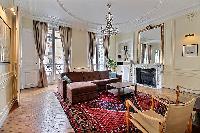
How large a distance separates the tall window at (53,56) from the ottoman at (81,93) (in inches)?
144

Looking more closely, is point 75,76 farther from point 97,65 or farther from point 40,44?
point 97,65

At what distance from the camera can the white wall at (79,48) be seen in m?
9.40

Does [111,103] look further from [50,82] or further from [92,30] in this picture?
[92,30]

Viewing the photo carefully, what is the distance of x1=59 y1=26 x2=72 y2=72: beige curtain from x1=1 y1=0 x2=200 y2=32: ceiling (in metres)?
0.38

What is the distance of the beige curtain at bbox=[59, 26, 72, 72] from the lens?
8898 mm

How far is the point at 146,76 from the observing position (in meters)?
8.66

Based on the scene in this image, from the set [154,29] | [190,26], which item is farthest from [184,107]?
[154,29]

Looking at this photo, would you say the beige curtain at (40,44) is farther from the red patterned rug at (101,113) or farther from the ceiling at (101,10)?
the red patterned rug at (101,113)

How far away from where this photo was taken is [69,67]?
913 centimetres

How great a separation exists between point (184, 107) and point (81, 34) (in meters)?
8.19

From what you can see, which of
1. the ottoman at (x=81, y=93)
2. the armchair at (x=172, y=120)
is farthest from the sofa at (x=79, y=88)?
the armchair at (x=172, y=120)

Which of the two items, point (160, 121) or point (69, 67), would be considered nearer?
point (160, 121)

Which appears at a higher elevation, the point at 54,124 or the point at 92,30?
the point at 92,30

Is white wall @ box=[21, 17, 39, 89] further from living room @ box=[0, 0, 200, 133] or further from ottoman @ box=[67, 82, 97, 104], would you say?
ottoman @ box=[67, 82, 97, 104]
